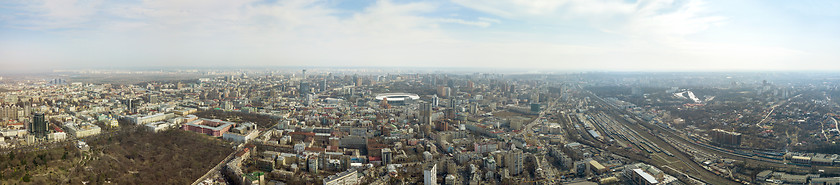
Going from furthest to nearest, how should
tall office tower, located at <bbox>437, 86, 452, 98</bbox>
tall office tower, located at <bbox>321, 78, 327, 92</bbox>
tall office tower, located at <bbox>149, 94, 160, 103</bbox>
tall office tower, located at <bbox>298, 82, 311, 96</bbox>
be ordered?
tall office tower, located at <bbox>321, 78, 327, 92</bbox> < tall office tower, located at <bbox>437, 86, 452, 98</bbox> < tall office tower, located at <bbox>298, 82, 311, 96</bbox> < tall office tower, located at <bbox>149, 94, 160, 103</bbox>

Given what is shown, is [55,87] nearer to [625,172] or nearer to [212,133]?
[212,133]

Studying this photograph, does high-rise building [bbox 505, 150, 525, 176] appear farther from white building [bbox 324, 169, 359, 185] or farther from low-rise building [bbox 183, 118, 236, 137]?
low-rise building [bbox 183, 118, 236, 137]

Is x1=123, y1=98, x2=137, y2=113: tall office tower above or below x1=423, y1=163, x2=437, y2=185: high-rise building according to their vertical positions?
Answer: above

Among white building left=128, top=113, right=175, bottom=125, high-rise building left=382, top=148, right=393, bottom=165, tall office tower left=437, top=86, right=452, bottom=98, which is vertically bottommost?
high-rise building left=382, top=148, right=393, bottom=165

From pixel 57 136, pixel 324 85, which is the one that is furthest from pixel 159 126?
pixel 324 85

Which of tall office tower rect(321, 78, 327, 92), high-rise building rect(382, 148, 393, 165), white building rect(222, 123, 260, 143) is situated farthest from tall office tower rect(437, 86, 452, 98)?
high-rise building rect(382, 148, 393, 165)

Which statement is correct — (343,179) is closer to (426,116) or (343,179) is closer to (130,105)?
(426,116)
